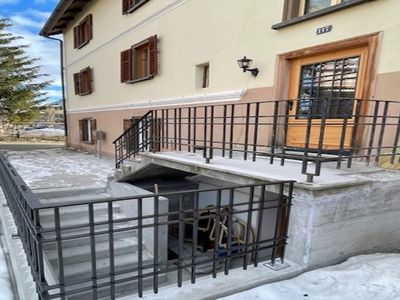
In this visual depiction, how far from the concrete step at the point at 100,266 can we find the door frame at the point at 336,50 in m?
2.68

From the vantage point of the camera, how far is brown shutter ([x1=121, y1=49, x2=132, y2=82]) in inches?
321

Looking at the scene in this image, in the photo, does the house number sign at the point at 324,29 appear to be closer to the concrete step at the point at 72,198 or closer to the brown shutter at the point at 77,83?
the concrete step at the point at 72,198

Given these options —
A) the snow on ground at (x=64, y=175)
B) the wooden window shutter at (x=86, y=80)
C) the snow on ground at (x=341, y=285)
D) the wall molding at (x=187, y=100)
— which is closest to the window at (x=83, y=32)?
the wooden window shutter at (x=86, y=80)

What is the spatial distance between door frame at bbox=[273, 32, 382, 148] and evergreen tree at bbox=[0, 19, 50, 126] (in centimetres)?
1952

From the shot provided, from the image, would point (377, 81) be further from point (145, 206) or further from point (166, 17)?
point (166, 17)

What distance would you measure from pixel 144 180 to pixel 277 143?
2.56 m

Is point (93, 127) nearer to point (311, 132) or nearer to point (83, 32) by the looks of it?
point (83, 32)

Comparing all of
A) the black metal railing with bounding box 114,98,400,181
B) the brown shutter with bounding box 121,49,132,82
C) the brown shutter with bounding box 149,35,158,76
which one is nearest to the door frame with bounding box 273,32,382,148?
the black metal railing with bounding box 114,98,400,181

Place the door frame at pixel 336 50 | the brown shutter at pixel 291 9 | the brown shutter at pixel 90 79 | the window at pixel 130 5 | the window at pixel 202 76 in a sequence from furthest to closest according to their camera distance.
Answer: the brown shutter at pixel 90 79 → the window at pixel 130 5 → the window at pixel 202 76 → the brown shutter at pixel 291 9 → the door frame at pixel 336 50

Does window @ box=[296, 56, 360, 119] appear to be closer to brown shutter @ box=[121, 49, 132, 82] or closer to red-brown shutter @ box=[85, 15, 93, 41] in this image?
brown shutter @ box=[121, 49, 132, 82]

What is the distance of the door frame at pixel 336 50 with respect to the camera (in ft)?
11.3

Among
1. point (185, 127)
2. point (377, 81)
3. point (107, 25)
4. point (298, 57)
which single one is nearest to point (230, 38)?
point (298, 57)

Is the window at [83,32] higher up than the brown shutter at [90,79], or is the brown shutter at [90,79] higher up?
the window at [83,32]

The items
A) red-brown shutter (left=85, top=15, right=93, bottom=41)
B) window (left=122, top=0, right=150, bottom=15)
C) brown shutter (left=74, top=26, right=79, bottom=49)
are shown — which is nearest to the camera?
window (left=122, top=0, right=150, bottom=15)
